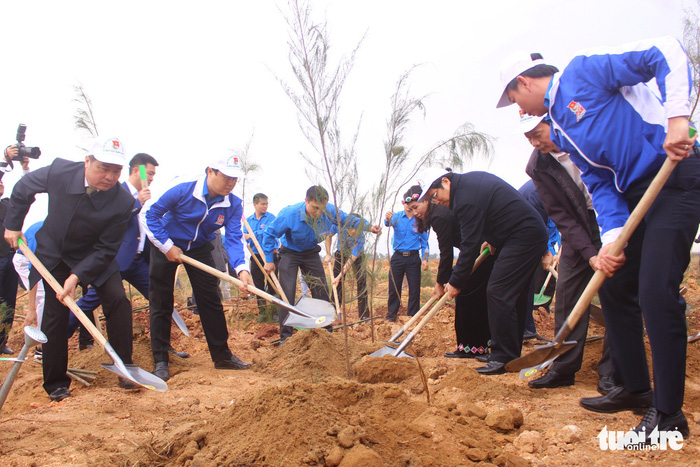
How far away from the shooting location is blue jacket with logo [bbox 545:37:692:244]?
7.26ft

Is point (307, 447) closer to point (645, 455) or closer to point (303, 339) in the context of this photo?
point (645, 455)

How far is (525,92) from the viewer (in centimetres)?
267

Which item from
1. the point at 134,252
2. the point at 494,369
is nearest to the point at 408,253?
the point at 494,369

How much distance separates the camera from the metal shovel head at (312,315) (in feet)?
15.3

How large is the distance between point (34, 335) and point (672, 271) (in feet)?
10.3

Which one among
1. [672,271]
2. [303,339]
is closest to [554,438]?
[672,271]

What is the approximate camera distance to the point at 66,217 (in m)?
3.75

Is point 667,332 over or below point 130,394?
over

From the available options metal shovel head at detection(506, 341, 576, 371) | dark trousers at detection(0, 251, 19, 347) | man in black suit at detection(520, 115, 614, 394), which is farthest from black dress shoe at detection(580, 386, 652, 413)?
dark trousers at detection(0, 251, 19, 347)

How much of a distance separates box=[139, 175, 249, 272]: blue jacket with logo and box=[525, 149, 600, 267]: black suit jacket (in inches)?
110

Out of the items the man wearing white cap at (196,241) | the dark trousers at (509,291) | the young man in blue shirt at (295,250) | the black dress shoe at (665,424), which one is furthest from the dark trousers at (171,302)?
the black dress shoe at (665,424)

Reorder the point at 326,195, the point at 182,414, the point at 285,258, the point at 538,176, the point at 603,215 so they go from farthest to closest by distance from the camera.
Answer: the point at 285,258, the point at 326,195, the point at 538,176, the point at 182,414, the point at 603,215

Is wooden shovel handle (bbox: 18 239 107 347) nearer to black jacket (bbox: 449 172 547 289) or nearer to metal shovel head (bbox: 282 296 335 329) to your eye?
metal shovel head (bbox: 282 296 335 329)

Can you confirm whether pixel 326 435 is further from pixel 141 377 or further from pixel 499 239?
pixel 499 239
